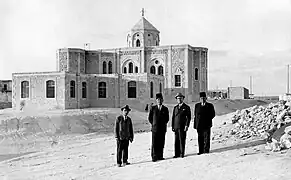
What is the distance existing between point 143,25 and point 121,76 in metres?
11.0

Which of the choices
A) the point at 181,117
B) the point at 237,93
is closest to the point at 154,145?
the point at 181,117

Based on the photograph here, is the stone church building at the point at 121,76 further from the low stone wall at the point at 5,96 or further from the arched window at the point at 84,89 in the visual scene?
the low stone wall at the point at 5,96

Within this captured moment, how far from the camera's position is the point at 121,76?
38.1 meters

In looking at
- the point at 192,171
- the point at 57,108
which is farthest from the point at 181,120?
the point at 57,108

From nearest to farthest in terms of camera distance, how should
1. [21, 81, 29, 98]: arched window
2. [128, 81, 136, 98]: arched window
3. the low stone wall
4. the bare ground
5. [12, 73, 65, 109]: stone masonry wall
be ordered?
the bare ground < [12, 73, 65, 109]: stone masonry wall < [21, 81, 29, 98]: arched window < [128, 81, 136, 98]: arched window < the low stone wall

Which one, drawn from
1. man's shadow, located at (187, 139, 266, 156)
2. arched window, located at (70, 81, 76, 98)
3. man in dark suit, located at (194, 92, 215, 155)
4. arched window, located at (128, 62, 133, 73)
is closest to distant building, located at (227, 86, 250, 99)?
arched window, located at (128, 62, 133, 73)

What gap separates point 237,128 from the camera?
1426 cm

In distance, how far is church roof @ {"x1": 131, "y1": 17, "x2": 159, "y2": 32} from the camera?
154ft

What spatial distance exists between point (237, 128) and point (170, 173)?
5.49 metres

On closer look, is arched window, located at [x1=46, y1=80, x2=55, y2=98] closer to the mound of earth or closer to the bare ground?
the mound of earth

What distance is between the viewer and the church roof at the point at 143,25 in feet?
154

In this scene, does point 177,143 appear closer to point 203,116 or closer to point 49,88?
point 203,116

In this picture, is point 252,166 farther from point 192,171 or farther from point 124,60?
point 124,60

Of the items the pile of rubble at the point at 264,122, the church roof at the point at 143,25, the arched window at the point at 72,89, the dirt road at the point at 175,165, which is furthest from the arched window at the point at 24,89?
the pile of rubble at the point at 264,122
